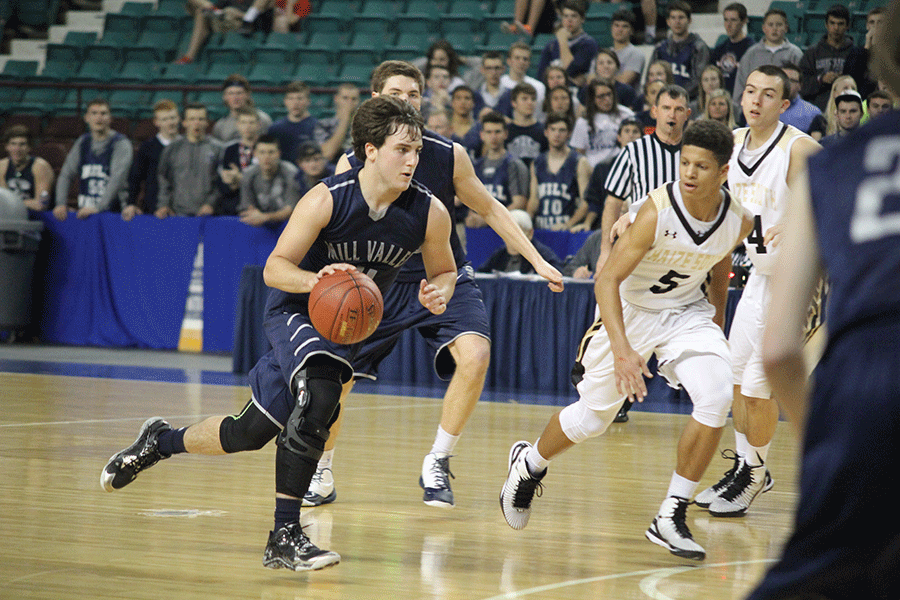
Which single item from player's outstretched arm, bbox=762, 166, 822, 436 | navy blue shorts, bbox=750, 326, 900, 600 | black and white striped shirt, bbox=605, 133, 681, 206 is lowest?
navy blue shorts, bbox=750, 326, 900, 600

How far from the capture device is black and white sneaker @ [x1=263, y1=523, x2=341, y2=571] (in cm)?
355

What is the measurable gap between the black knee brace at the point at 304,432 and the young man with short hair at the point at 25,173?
358 inches

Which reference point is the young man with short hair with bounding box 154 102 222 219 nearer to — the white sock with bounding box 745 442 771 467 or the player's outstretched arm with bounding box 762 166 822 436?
the white sock with bounding box 745 442 771 467

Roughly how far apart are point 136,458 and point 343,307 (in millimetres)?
1243

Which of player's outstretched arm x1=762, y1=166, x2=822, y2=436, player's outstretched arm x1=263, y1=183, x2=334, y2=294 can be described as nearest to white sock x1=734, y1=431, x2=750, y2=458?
player's outstretched arm x1=263, y1=183, x2=334, y2=294

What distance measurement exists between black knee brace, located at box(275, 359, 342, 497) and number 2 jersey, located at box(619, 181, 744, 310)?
1.40 metres

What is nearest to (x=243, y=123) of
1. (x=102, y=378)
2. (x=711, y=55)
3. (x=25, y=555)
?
(x=102, y=378)

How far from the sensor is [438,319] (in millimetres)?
5125

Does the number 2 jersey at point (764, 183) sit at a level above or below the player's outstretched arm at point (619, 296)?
above

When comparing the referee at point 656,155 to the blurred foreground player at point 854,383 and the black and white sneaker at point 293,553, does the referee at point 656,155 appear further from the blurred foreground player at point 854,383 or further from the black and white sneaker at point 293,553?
the blurred foreground player at point 854,383

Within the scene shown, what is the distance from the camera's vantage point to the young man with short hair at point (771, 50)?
10188mm

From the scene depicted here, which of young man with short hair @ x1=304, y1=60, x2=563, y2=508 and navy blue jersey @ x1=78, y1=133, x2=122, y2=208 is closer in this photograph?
young man with short hair @ x1=304, y1=60, x2=563, y2=508

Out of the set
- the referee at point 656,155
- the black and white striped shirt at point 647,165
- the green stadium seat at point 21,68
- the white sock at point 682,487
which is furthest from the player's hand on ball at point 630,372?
the green stadium seat at point 21,68

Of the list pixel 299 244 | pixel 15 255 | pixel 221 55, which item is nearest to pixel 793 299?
pixel 299 244
